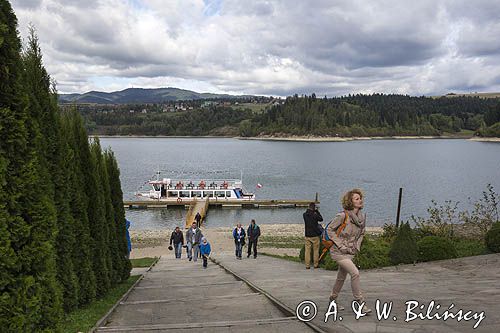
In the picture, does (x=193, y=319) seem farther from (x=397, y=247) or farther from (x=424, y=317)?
(x=397, y=247)

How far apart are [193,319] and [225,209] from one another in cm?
4444

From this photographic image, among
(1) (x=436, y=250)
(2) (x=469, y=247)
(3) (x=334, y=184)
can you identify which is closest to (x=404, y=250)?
(1) (x=436, y=250)

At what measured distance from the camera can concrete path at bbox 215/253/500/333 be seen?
5.68 m

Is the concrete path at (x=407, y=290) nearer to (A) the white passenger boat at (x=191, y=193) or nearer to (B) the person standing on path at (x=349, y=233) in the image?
(B) the person standing on path at (x=349, y=233)

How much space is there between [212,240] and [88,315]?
73.0 feet

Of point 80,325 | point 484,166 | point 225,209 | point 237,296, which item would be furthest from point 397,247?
point 484,166

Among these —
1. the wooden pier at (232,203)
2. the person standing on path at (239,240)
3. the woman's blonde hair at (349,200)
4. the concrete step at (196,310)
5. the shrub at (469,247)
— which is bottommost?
the wooden pier at (232,203)

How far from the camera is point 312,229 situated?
11.9m

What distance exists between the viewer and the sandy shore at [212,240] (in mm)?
Result: 24320

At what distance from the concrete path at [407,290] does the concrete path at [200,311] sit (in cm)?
37

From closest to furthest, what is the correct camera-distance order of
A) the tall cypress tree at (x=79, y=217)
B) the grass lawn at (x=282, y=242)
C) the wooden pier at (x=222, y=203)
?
the tall cypress tree at (x=79, y=217) < the grass lawn at (x=282, y=242) < the wooden pier at (x=222, y=203)

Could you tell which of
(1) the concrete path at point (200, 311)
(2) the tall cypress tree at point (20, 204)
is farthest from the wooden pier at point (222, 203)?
(2) the tall cypress tree at point (20, 204)

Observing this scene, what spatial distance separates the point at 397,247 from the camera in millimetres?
12438

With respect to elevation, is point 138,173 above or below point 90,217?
below
